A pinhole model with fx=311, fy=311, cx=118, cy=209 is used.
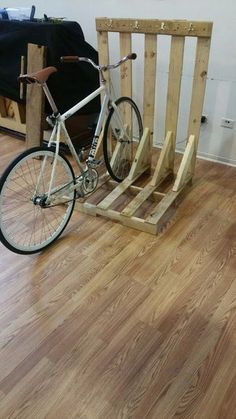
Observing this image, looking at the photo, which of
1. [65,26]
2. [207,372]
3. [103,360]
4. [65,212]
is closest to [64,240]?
[65,212]

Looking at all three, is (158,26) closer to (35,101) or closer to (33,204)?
(35,101)

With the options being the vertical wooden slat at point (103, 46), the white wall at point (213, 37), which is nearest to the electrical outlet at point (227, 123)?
the white wall at point (213, 37)

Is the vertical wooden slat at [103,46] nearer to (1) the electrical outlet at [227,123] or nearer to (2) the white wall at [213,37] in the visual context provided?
(2) the white wall at [213,37]

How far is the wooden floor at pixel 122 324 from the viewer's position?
1175mm

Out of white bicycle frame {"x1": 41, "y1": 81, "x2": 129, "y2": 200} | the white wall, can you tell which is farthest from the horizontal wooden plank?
the white wall

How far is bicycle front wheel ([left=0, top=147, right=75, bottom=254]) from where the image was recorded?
164 cm

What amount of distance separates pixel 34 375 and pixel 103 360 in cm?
28

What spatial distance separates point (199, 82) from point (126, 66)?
54cm

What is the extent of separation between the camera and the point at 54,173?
1736 mm

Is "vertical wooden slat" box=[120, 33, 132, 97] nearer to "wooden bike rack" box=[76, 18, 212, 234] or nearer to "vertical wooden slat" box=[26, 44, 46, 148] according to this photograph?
"wooden bike rack" box=[76, 18, 212, 234]

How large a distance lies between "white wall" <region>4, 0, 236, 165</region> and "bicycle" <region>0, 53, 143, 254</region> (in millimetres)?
642

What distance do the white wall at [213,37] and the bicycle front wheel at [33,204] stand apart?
133 centimetres

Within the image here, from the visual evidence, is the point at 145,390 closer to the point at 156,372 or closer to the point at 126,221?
the point at 156,372

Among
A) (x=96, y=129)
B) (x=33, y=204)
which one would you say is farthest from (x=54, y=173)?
(x=96, y=129)
